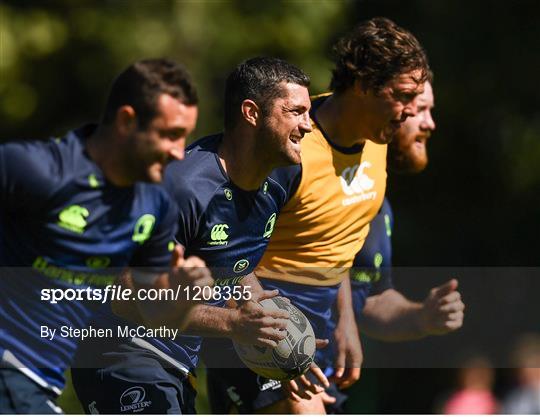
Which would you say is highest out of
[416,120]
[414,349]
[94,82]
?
[416,120]

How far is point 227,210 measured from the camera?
20.9ft

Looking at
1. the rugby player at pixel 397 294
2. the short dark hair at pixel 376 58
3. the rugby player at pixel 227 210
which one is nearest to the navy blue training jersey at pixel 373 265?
the rugby player at pixel 397 294

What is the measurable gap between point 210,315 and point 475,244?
31.9 feet

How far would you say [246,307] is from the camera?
245 inches

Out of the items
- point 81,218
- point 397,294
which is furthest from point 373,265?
point 81,218

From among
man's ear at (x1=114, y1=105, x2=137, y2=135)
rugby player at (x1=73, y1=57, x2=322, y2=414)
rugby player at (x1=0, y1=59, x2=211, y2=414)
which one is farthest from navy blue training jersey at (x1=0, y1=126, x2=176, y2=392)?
rugby player at (x1=73, y1=57, x2=322, y2=414)

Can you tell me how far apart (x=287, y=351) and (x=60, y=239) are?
1.56 metres

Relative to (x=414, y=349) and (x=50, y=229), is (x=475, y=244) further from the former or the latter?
(x=50, y=229)

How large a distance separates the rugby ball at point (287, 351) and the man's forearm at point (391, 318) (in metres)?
1.15

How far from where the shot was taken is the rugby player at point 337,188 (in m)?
7.06

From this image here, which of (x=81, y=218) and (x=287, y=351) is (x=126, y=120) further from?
(x=287, y=351)

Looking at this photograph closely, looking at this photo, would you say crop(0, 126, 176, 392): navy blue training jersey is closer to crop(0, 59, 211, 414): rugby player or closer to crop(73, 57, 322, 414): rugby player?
crop(0, 59, 211, 414): rugby player

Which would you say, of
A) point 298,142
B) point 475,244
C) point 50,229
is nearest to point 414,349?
point 475,244

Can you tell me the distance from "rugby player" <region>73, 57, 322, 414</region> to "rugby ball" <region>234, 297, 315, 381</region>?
5.2 inches
